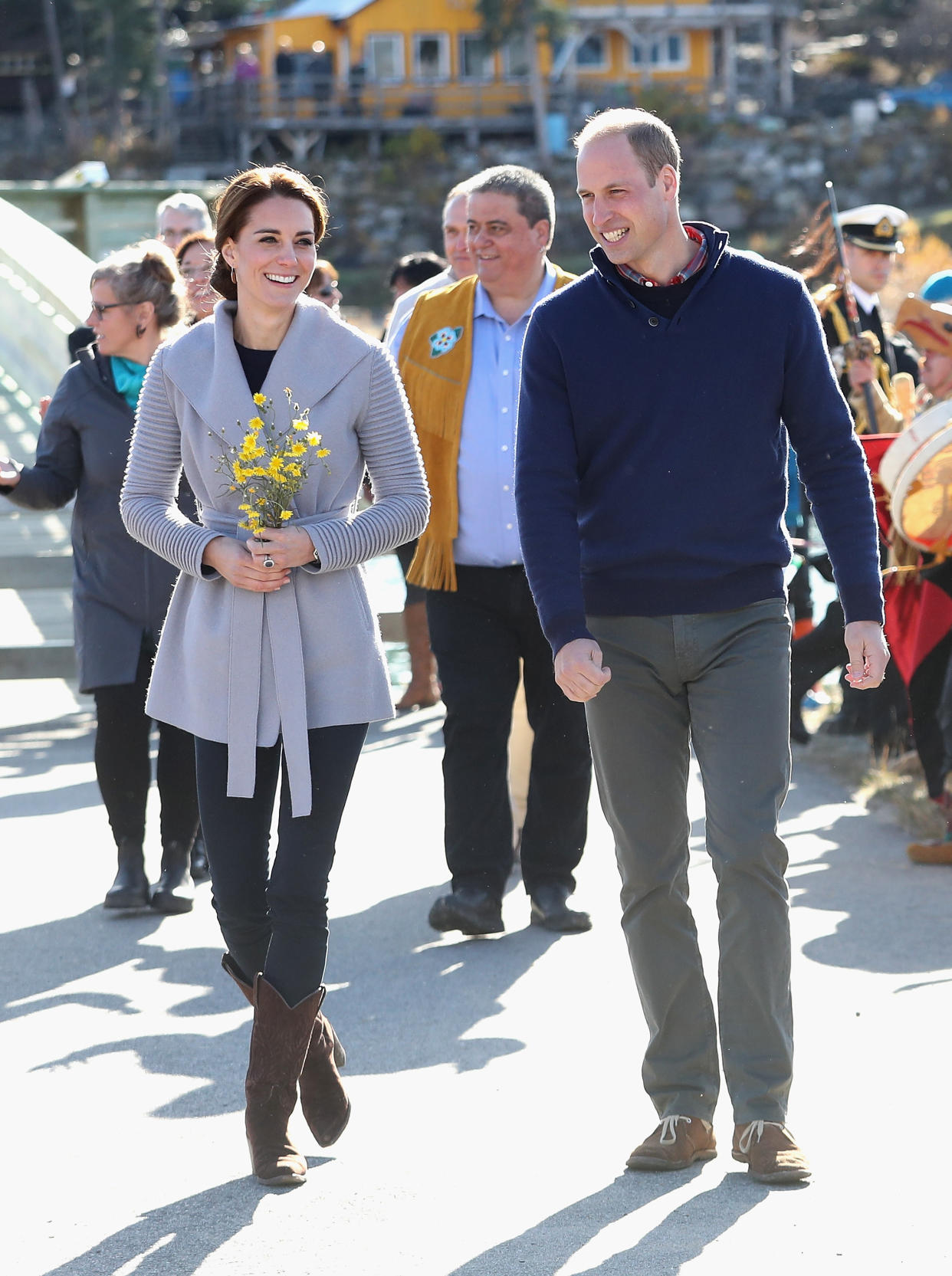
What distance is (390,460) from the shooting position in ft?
14.4

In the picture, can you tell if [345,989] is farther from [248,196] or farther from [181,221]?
[181,221]

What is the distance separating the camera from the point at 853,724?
8.91 meters

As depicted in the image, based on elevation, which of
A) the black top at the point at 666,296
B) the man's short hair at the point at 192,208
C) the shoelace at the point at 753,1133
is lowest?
the shoelace at the point at 753,1133

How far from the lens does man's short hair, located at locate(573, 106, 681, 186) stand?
13.4ft

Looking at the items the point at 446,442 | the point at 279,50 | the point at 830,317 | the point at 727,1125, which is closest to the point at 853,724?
the point at 830,317

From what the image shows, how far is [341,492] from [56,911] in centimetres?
269

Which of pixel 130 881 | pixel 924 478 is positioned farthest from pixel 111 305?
pixel 924 478

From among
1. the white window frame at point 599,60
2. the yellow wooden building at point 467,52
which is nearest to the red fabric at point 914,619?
the yellow wooden building at point 467,52

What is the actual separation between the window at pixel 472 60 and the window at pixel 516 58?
1.52ft

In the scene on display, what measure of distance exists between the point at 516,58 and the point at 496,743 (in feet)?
182

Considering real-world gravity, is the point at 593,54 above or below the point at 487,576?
above

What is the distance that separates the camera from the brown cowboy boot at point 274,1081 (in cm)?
412

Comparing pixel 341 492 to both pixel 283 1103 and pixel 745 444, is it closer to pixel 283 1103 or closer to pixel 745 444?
pixel 745 444

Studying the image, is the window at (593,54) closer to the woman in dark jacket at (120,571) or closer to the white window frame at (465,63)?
the white window frame at (465,63)
